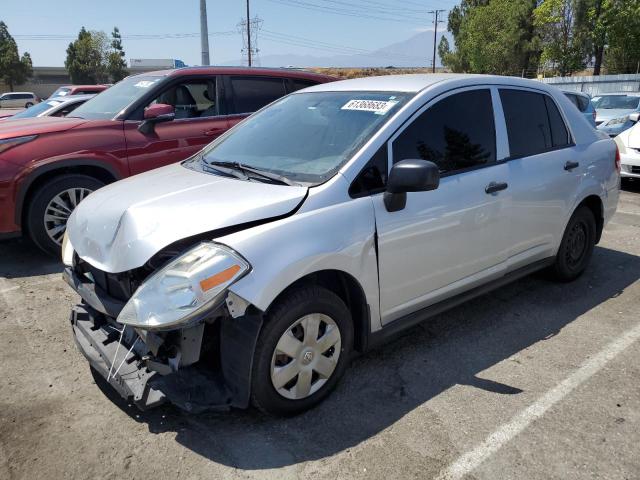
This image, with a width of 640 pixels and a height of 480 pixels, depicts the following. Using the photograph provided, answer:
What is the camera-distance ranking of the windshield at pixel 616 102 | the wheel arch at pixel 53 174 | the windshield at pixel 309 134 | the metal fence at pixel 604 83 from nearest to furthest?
the windshield at pixel 309 134 < the wheel arch at pixel 53 174 < the windshield at pixel 616 102 < the metal fence at pixel 604 83

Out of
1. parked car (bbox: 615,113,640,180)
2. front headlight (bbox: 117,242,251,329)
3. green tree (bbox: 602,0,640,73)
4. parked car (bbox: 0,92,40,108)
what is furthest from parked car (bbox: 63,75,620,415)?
parked car (bbox: 0,92,40,108)

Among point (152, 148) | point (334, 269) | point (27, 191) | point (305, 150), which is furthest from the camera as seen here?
point (152, 148)

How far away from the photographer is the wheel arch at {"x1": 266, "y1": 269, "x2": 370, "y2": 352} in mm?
2836

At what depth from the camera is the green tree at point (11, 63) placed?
205ft

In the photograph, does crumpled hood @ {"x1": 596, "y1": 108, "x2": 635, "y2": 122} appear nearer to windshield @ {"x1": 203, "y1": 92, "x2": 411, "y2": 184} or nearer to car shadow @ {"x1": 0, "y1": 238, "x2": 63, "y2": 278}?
windshield @ {"x1": 203, "y1": 92, "x2": 411, "y2": 184}

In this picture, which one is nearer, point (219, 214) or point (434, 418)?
point (219, 214)

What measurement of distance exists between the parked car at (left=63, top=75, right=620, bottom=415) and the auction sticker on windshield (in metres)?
0.01

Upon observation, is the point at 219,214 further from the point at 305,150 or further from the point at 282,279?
the point at 305,150

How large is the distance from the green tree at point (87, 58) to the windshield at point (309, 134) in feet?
242

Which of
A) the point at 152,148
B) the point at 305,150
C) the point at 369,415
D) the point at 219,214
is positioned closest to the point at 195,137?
the point at 152,148

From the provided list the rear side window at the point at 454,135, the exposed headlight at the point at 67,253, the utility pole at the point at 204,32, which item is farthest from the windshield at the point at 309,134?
the utility pole at the point at 204,32

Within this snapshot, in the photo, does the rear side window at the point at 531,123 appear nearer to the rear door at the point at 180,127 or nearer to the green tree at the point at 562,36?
the rear door at the point at 180,127

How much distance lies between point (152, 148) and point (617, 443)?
492 centimetres

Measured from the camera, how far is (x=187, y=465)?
2.50 m
